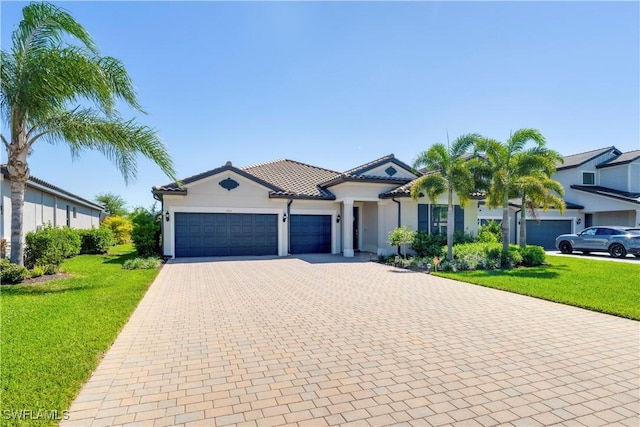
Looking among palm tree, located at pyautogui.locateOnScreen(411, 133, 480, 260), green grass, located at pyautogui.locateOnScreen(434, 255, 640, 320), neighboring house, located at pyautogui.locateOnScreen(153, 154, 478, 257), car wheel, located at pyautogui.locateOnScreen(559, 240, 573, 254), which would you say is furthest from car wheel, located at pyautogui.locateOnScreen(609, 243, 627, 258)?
palm tree, located at pyautogui.locateOnScreen(411, 133, 480, 260)

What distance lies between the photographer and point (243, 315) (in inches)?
281

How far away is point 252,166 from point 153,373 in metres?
20.6

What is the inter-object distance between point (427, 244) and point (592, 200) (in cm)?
1901

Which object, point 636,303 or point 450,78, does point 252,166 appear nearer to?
point 450,78

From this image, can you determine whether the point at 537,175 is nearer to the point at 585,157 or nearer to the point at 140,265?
the point at 140,265

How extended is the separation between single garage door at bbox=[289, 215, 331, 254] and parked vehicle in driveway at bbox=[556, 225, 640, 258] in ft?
51.7

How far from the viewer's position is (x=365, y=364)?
466cm

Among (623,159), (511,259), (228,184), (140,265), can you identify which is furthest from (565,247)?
(140,265)

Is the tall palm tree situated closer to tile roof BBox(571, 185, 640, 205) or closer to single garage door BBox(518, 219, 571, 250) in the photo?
single garage door BBox(518, 219, 571, 250)

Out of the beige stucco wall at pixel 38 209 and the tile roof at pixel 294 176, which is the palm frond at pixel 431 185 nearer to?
the tile roof at pixel 294 176

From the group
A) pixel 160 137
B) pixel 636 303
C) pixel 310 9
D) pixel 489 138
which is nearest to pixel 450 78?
pixel 489 138

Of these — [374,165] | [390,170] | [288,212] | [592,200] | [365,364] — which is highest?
[374,165]

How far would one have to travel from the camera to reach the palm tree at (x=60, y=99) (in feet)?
30.7

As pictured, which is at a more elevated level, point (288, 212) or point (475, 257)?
point (288, 212)
